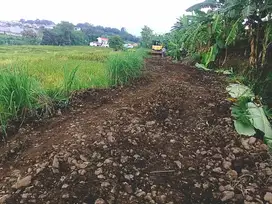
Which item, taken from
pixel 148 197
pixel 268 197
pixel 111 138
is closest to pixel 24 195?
pixel 148 197

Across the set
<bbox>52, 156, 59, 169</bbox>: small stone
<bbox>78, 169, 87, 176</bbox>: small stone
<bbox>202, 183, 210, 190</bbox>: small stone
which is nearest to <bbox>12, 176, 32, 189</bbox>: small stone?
<bbox>52, 156, 59, 169</bbox>: small stone

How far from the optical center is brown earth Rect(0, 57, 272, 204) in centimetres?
190

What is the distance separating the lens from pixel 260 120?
291 cm

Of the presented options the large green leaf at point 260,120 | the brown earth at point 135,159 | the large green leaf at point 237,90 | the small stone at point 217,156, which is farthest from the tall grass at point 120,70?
the small stone at point 217,156

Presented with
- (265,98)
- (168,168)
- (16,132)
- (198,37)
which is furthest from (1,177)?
(198,37)

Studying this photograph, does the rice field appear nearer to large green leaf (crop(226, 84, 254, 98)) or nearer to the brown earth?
the brown earth

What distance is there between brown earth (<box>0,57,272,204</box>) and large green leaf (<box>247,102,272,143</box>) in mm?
189

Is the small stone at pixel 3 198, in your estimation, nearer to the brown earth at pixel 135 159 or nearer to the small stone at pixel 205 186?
the brown earth at pixel 135 159

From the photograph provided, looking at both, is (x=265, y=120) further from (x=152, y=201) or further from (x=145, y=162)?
(x=152, y=201)

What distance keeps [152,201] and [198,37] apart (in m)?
6.50

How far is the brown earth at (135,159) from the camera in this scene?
6.22ft

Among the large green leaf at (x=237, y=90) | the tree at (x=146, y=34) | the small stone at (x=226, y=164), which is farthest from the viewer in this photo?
the tree at (x=146, y=34)

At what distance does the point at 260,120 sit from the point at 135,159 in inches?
52.2

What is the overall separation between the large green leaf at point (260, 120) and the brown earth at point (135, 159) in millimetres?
189
